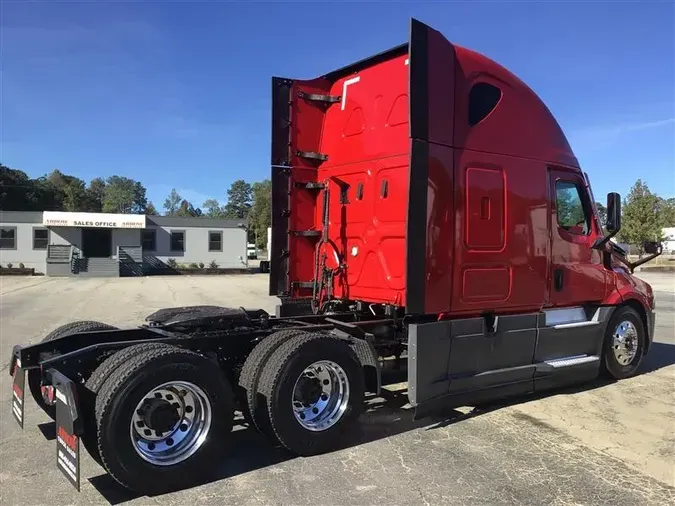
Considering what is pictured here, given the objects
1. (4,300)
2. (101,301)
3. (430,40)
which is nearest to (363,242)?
(430,40)

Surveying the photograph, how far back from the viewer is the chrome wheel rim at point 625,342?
7168mm

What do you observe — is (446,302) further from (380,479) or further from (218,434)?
(218,434)

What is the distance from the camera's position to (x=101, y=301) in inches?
700

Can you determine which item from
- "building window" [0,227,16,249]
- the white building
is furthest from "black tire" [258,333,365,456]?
"building window" [0,227,16,249]

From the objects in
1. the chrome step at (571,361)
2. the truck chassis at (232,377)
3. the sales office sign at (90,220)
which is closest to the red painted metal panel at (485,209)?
the truck chassis at (232,377)

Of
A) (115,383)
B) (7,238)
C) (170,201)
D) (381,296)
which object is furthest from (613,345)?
(170,201)

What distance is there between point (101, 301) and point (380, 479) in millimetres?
15828

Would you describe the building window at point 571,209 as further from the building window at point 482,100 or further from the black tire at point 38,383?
the black tire at point 38,383

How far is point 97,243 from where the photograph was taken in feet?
127

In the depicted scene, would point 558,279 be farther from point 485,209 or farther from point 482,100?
point 482,100

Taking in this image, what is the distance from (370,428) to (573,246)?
10.9 ft

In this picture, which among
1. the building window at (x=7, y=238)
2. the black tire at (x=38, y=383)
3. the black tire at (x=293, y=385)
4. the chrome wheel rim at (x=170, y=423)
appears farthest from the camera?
the building window at (x=7, y=238)

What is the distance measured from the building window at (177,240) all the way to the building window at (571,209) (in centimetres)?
3615

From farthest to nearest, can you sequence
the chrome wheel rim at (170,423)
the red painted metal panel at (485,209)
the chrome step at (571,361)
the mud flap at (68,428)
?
1. the chrome step at (571,361)
2. the red painted metal panel at (485,209)
3. the chrome wheel rim at (170,423)
4. the mud flap at (68,428)
